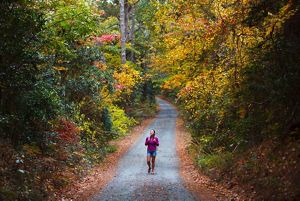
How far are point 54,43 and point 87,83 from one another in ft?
20.9

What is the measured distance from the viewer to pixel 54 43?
12.7 m

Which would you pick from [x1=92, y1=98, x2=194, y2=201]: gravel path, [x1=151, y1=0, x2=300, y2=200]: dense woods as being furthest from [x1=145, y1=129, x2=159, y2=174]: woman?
[x1=151, y1=0, x2=300, y2=200]: dense woods

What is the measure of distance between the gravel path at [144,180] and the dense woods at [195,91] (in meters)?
1.47

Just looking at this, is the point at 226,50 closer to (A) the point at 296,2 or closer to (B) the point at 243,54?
(B) the point at 243,54

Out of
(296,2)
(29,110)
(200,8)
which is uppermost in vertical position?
(200,8)

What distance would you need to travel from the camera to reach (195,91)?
61.8 feet

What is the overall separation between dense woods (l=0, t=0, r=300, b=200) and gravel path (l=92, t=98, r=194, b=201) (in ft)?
4.81

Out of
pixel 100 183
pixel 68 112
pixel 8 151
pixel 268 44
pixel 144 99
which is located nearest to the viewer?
pixel 8 151

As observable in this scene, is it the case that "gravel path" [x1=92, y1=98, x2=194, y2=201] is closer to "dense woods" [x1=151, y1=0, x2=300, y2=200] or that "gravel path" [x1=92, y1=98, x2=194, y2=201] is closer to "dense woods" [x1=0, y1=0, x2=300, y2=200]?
"dense woods" [x1=0, y1=0, x2=300, y2=200]

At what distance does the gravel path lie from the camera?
1223 centimetres

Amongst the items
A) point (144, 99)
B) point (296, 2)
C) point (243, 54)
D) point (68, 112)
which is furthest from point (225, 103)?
point (144, 99)

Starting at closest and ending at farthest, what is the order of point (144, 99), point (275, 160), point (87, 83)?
point (275, 160) < point (87, 83) < point (144, 99)

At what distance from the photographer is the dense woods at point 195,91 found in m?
10.8

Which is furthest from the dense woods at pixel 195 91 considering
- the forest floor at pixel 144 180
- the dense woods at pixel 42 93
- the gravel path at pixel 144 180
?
the gravel path at pixel 144 180
